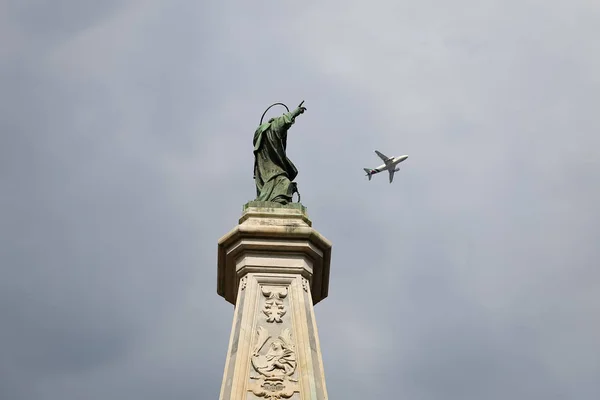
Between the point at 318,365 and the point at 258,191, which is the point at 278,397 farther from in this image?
the point at 258,191

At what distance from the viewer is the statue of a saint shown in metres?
18.8

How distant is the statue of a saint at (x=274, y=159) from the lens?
18.8m

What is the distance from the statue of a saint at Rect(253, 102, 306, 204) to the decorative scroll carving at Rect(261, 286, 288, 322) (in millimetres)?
2160

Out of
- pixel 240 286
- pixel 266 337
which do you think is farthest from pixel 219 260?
pixel 266 337

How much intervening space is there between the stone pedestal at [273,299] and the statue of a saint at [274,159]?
0.72 meters

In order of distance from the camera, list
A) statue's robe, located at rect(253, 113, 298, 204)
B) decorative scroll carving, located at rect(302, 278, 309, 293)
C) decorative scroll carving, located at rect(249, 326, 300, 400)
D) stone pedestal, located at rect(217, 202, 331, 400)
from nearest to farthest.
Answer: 1. decorative scroll carving, located at rect(249, 326, 300, 400)
2. stone pedestal, located at rect(217, 202, 331, 400)
3. decorative scroll carving, located at rect(302, 278, 309, 293)
4. statue's robe, located at rect(253, 113, 298, 204)

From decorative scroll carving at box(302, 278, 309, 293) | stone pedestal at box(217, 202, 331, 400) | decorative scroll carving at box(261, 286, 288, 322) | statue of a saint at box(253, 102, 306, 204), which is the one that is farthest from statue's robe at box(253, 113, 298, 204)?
decorative scroll carving at box(261, 286, 288, 322)

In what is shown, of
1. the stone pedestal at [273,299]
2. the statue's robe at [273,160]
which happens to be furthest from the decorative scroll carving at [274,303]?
the statue's robe at [273,160]

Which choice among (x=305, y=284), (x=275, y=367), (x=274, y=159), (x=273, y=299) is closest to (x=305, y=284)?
(x=305, y=284)

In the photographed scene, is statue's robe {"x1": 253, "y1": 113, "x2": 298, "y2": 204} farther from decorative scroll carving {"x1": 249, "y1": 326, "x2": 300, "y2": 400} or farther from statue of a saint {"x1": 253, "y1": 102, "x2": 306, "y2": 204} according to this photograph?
decorative scroll carving {"x1": 249, "y1": 326, "x2": 300, "y2": 400}

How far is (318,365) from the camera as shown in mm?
16141

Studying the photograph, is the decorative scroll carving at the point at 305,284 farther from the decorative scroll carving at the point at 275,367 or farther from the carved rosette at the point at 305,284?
the decorative scroll carving at the point at 275,367

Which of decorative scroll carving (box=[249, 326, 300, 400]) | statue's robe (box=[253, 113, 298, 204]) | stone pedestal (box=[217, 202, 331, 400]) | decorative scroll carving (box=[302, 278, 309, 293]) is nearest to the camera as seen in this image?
decorative scroll carving (box=[249, 326, 300, 400])

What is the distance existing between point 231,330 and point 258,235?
1779mm
